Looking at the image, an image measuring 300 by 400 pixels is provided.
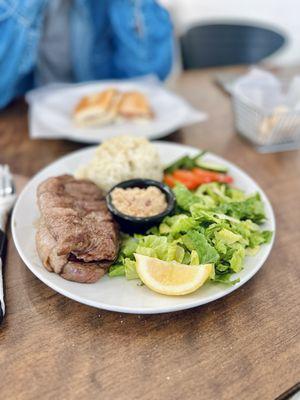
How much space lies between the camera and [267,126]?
1.72 metres

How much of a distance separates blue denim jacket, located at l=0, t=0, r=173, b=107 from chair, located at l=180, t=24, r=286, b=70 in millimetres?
548

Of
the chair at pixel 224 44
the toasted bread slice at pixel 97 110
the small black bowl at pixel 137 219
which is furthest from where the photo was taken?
the chair at pixel 224 44

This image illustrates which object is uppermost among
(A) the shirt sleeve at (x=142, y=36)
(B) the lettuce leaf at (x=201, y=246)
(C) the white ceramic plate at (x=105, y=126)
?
(A) the shirt sleeve at (x=142, y=36)

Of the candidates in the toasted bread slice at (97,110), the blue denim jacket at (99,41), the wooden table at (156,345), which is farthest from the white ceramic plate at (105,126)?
the wooden table at (156,345)

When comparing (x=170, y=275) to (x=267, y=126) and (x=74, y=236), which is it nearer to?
(x=74, y=236)

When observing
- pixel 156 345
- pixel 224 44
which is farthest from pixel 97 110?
pixel 224 44

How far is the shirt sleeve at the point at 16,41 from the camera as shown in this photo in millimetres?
1835

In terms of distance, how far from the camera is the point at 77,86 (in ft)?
6.98

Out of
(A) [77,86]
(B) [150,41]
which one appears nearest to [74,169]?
(A) [77,86]

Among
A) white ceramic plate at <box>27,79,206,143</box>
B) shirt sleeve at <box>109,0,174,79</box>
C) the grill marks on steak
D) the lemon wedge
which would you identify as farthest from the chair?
the lemon wedge

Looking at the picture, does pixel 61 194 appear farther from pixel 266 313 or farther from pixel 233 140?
pixel 233 140

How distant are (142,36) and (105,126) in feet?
2.12

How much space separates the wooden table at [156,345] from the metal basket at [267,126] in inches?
24.1

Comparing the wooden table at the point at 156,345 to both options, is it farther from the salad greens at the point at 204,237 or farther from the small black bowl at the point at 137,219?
the small black bowl at the point at 137,219
